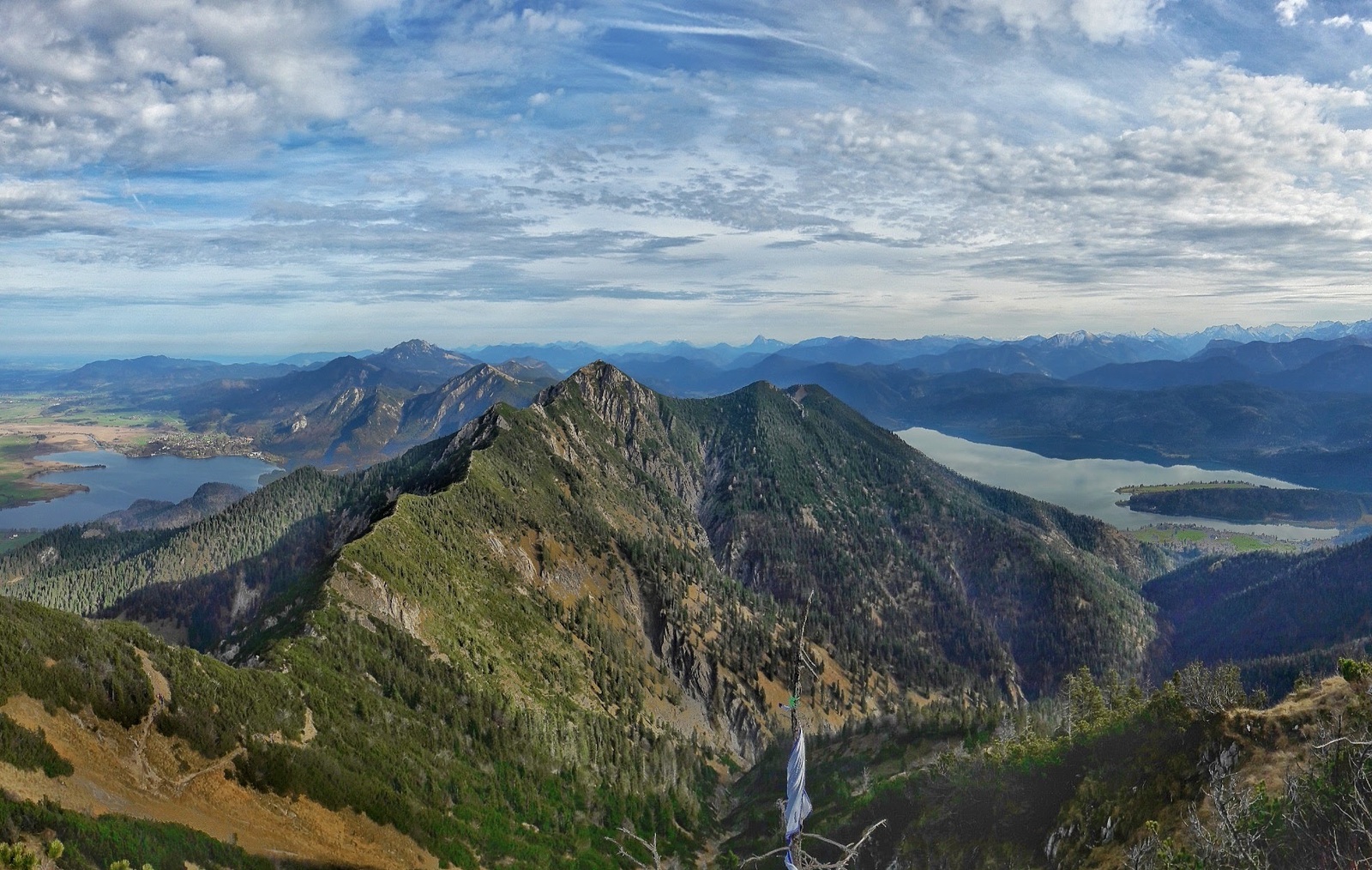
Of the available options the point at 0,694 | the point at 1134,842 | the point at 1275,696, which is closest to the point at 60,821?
the point at 0,694

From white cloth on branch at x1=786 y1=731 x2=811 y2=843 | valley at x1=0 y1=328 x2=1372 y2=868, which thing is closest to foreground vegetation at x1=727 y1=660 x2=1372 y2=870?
valley at x1=0 y1=328 x2=1372 y2=868

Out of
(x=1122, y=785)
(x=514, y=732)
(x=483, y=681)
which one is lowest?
(x=514, y=732)

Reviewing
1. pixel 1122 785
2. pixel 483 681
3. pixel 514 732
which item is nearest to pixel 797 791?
pixel 1122 785

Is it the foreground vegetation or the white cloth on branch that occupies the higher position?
the white cloth on branch

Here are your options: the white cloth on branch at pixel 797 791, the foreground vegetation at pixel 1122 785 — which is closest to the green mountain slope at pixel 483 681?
the foreground vegetation at pixel 1122 785

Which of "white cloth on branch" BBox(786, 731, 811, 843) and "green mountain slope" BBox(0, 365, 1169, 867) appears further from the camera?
"green mountain slope" BBox(0, 365, 1169, 867)

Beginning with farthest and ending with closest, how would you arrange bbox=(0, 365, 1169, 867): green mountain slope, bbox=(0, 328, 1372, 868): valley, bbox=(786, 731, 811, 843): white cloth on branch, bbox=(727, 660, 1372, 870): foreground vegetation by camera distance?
bbox=(0, 365, 1169, 867): green mountain slope, bbox=(0, 328, 1372, 868): valley, bbox=(727, 660, 1372, 870): foreground vegetation, bbox=(786, 731, 811, 843): white cloth on branch

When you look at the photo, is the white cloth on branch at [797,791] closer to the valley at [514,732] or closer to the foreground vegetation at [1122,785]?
the valley at [514,732]

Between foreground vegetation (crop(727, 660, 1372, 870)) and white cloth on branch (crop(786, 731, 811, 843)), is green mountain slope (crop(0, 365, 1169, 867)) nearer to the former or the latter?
foreground vegetation (crop(727, 660, 1372, 870))

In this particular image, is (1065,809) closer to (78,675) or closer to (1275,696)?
(78,675)

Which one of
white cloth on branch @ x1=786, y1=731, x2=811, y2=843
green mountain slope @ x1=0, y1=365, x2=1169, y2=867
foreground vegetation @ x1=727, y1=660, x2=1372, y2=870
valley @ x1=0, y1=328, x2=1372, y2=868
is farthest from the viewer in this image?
green mountain slope @ x1=0, y1=365, x2=1169, y2=867

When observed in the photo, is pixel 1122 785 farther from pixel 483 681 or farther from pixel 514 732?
pixel 483 681
